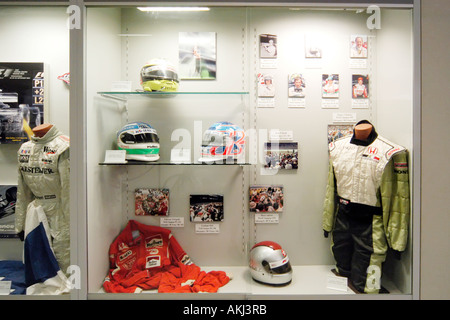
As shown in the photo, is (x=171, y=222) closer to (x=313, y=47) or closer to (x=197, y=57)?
(x=197, y=57)

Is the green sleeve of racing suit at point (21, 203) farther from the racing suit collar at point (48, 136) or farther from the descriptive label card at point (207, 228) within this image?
the descriptive label card at point (207, 228)

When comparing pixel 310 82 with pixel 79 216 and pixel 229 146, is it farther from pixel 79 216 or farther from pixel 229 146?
pixel 79 216

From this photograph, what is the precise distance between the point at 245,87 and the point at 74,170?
1.14 meters

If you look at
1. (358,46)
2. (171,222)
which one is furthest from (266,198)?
(358,46)

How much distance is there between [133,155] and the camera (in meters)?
1.61

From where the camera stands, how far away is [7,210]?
1692 mm

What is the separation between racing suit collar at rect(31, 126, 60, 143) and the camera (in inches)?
61.5

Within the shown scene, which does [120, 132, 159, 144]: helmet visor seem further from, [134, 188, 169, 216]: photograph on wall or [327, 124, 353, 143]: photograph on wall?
[327, 124, 353, 143]: photograph on wall

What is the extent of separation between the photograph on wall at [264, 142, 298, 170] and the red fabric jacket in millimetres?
777

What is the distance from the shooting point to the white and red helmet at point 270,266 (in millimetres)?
1577

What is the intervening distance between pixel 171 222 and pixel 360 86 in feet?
5.11

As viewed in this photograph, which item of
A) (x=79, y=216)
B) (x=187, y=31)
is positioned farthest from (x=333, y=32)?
(x=79, y=216)

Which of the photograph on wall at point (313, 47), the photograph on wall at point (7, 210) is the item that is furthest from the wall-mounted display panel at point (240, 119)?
the photograph on wall at point (7, 210)

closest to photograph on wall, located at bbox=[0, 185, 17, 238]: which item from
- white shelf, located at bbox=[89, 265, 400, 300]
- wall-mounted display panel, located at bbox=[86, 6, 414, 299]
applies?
wall-mounted display panel, located at bbox=[86, 6, 414, 299]
